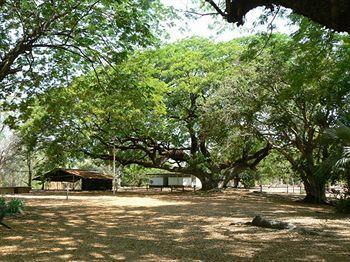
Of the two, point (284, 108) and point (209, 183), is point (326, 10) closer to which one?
point (284, 108)

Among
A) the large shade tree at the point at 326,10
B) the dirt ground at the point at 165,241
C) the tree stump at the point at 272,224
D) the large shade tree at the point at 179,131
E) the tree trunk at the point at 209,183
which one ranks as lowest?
the dirt ground at the point at 165,241

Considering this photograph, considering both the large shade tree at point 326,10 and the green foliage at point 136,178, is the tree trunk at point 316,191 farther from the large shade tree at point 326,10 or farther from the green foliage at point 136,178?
the green foliage at point 136,178

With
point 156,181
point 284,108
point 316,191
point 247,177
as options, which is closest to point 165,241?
point 284,108

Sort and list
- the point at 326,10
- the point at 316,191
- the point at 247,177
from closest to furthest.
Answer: the point at 326,10, the point at 316,191, the point at 247,177

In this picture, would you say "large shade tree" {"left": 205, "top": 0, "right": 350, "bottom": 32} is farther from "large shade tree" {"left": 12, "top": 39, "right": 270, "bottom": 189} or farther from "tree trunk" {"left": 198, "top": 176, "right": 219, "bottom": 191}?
"tree trunk" {"left": 198, "top": 176, "right": 219, "bottom": 191}

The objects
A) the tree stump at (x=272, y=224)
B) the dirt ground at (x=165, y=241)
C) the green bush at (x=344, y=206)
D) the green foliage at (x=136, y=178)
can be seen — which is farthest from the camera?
the green foliage at (x=136, y=178)

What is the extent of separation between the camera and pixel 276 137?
2253 cm

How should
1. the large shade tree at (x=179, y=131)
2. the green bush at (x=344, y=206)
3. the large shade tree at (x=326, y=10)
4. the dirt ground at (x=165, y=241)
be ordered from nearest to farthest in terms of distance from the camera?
the large shade tree at (x=326, y=10) → the dirt ground at (x=165, y=241) → the green bush at (x=344, y=206) → the large shade tree at (x=179, y=131)

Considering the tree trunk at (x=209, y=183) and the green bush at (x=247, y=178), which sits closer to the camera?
the tree trunk at (x=209, y=183)

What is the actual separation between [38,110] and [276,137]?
558 inches

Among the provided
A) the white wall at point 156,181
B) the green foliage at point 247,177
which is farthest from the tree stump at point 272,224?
the white wall at point 156,181

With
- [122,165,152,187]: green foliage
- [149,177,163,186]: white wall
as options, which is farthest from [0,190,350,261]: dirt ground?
[149,177,163,186]: white wall

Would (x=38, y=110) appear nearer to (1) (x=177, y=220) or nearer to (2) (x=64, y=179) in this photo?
(1) (x=177, y=220)

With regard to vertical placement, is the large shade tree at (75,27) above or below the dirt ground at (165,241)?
above
